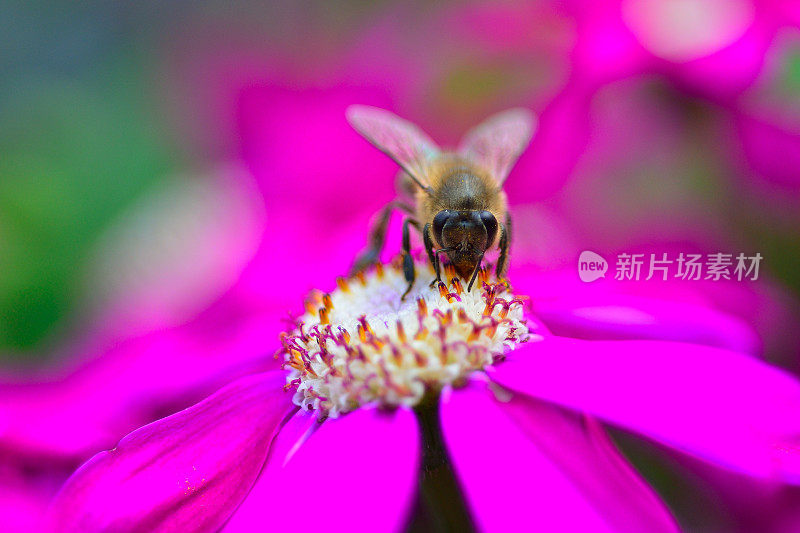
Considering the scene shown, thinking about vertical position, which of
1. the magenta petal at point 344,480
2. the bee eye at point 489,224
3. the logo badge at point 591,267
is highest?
the bee eye at point 489,224

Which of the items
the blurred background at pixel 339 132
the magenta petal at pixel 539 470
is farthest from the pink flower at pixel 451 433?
the blurred background at pixel 339 132

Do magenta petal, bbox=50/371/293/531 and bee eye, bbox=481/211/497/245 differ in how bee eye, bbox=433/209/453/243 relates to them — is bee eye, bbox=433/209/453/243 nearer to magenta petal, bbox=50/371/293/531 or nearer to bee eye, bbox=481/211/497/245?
bee eye, bbox=481/211/497/245

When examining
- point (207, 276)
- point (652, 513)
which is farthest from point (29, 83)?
point (652, 513)

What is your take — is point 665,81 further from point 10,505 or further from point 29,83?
point 29,83

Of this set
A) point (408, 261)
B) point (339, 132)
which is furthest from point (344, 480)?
point (339, 132)

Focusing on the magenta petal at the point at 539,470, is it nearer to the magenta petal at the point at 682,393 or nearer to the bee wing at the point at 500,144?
the magenta petal at the point at 682,393

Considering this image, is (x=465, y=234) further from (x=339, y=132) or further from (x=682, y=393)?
(x=339, y=132)

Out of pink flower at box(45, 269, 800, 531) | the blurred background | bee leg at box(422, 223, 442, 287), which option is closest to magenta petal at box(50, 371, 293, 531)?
pink flower at box(45, 269, 800, 531)
